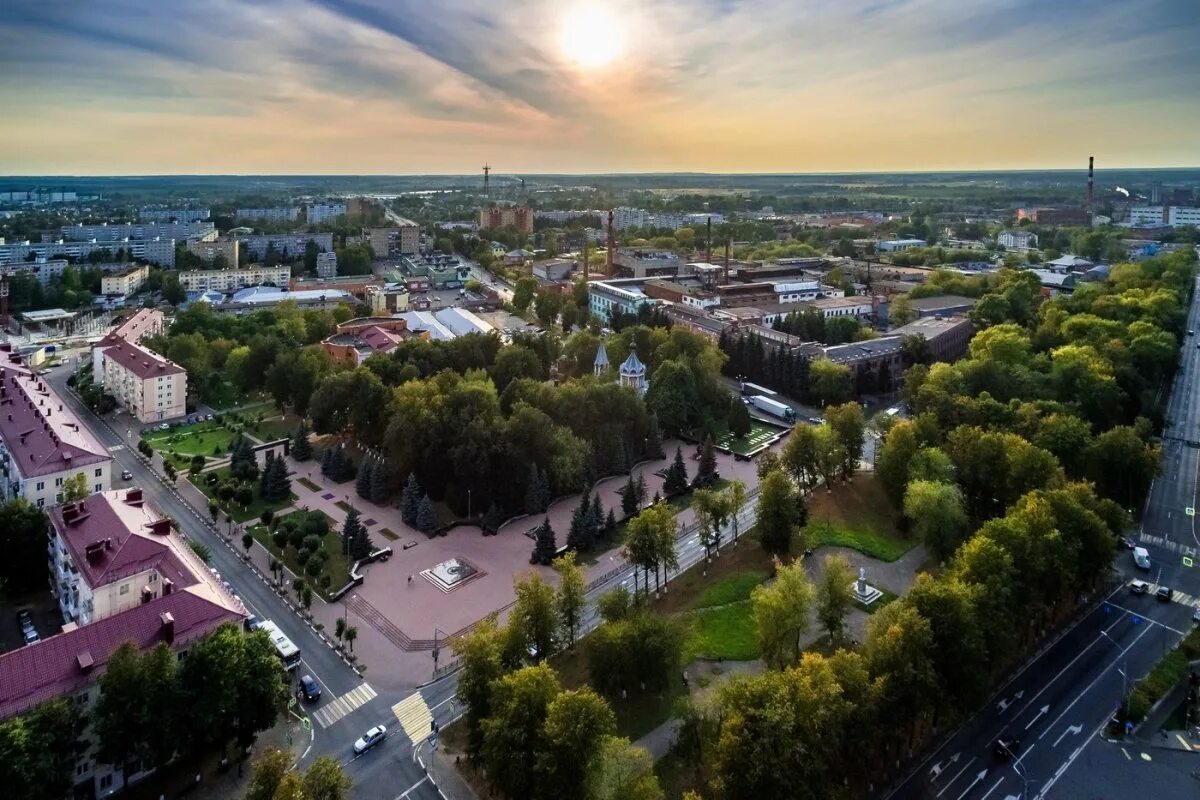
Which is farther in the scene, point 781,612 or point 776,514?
point 776,514

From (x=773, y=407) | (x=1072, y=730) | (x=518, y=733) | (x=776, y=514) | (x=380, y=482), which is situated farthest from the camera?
(x=773, y=407)

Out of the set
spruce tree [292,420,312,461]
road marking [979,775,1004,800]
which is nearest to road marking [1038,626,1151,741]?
road marking [979,775,1004,800]

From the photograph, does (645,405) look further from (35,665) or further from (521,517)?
(35,665)

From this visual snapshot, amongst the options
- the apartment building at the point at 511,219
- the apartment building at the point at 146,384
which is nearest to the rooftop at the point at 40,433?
the apartment building at the point at 146,384

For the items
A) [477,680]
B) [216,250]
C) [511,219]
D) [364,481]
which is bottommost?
[364,481]

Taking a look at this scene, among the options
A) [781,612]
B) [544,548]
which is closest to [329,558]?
[544,548]

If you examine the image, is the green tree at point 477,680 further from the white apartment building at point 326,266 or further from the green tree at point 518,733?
the white apartment building at point 326,266

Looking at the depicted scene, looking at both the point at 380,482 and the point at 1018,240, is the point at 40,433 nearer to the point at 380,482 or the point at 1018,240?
the point at 380,482
